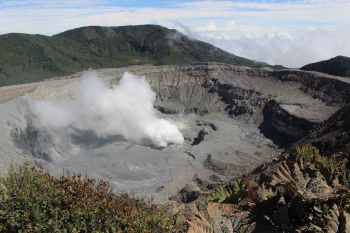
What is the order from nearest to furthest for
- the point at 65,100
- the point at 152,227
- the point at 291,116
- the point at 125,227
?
the point at 125,227 < the point at 152,227 < the point at 291,116 < the point at 65,100

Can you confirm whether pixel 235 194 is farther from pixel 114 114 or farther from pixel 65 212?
pixel 114 114

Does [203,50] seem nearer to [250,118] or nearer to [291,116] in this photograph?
[250,118]

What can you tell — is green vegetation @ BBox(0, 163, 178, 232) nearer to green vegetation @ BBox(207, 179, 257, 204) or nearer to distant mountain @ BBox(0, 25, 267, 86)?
green vegetation @ BBox(207, 179, 257, 204)

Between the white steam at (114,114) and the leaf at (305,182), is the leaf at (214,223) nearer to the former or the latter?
the leaf at (305,182)

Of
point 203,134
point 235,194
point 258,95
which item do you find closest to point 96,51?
point 258,95

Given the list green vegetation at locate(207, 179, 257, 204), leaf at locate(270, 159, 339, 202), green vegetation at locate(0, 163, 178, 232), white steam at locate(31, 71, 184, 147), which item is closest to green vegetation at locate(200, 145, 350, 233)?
leaf at locate(270, 159, 339, 202)

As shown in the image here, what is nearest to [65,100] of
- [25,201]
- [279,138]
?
[279,138]
